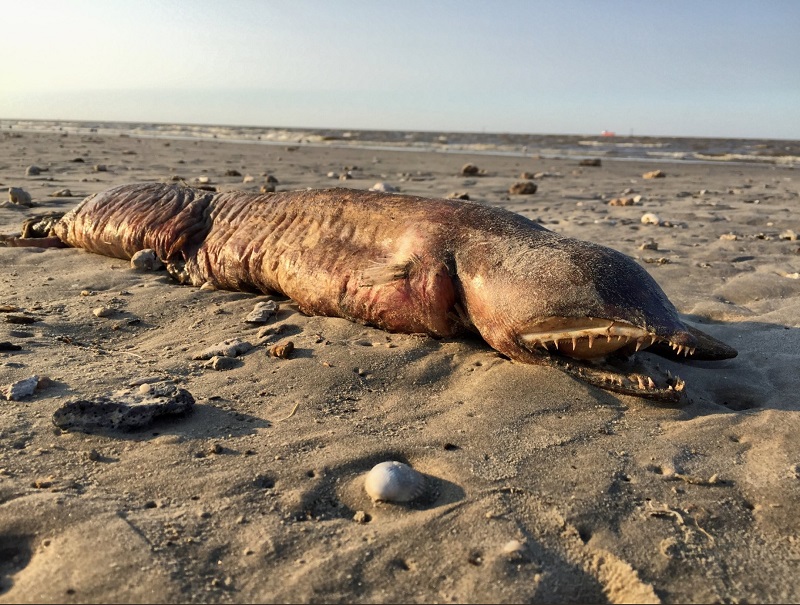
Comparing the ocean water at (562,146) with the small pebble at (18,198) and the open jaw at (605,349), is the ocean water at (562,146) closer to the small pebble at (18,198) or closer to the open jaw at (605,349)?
the small pebble at (18,198)

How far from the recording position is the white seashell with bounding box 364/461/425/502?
7.96ft

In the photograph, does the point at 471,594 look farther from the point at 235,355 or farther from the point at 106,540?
the point at 235,355

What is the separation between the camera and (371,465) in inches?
105

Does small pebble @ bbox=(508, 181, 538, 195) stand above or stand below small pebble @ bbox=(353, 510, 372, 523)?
above

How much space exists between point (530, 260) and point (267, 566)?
2.18 m

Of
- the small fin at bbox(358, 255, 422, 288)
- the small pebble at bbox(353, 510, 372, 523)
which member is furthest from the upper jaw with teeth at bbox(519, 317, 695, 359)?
the small pebble at bbox(353, 510, 372, 523)

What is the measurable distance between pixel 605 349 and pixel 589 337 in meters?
0.15

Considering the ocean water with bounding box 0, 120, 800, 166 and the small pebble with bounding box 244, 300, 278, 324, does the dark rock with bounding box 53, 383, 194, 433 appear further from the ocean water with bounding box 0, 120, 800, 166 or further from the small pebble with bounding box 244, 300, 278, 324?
the ocean water with bounding box 0, 120, 800, 166

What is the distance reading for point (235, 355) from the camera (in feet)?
12.3

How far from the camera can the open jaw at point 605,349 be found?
127 inches

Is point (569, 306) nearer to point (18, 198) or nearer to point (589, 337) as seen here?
point (589, 337)

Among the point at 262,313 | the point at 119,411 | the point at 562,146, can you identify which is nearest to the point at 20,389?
the point at 119,411

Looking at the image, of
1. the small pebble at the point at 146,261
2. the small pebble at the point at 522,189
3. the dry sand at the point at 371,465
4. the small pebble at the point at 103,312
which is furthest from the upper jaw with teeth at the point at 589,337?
the small pebble at the point at 522,189

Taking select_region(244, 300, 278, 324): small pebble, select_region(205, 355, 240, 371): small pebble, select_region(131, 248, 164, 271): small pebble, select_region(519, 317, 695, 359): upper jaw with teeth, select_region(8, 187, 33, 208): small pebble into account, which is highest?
select_region(8, 187, 33, 208): small pebble
